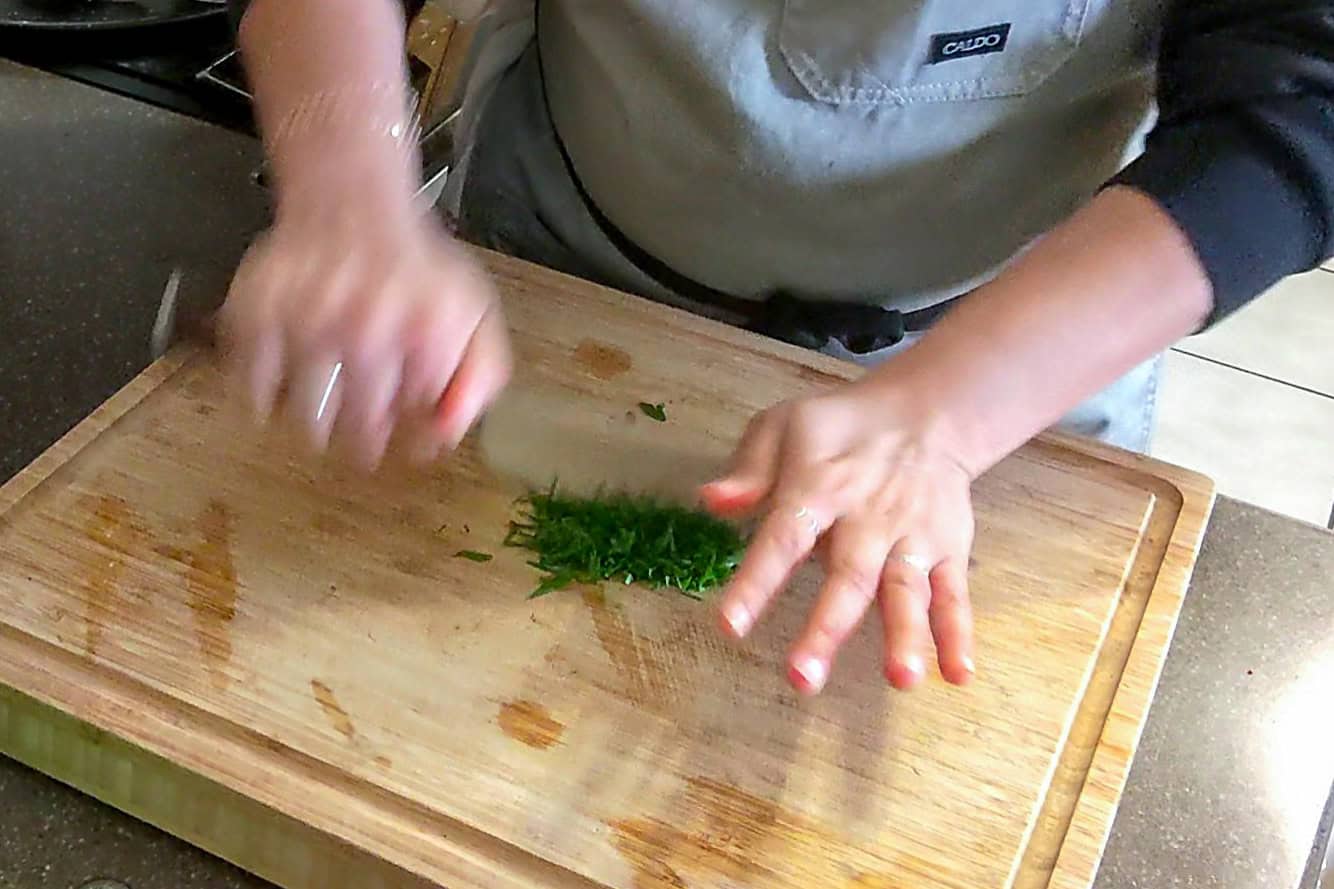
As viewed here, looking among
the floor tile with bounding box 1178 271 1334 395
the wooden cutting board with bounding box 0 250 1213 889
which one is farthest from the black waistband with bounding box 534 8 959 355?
the floor tile with bounding box 1178 271 1334 395

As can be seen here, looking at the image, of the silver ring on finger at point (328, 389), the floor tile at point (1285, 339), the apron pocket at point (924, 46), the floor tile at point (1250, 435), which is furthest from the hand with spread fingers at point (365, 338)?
the floor tile at point (1285, 339)

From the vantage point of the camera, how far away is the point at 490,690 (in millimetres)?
543

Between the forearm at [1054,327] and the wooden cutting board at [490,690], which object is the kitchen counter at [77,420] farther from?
the forearm at [1054,327]

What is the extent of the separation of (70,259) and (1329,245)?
2.05 ft

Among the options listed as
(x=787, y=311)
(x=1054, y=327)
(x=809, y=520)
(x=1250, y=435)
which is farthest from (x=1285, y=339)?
(x=809, y=520)

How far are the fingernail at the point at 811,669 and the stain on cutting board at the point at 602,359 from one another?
25 cm

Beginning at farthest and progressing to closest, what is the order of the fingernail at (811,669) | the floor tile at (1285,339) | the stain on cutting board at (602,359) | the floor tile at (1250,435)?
the floor tile at (1285,339) < the floor tile at (1250,435) < the stain on cutting board at (602,359) < the fingernail at (811,669)

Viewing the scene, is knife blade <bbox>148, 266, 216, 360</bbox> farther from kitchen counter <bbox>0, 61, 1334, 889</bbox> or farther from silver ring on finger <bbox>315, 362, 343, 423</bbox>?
silver ring on finger <bbox>315, 362, 343, 423</bbox>

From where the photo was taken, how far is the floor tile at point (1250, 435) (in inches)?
65.1

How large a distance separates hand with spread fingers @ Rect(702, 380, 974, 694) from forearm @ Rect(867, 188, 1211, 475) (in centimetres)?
2

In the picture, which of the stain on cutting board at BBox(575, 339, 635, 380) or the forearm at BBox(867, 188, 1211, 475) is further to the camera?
the stain on cutting board at BBox(575, 339, 635, 380)

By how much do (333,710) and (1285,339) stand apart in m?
1.62

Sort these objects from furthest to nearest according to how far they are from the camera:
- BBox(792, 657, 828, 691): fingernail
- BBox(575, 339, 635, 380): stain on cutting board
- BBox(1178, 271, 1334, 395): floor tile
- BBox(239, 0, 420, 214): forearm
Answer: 1. BBox(1178, 271, 1334, 395): floor tile
2. BBox(575, 339, 635, 380): stain on cutting board
3. BBox(239, 0, 420, 214): forearm
4. BBox(792, 657, 828, 691): fingernail

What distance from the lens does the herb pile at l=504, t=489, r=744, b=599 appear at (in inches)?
23.3
